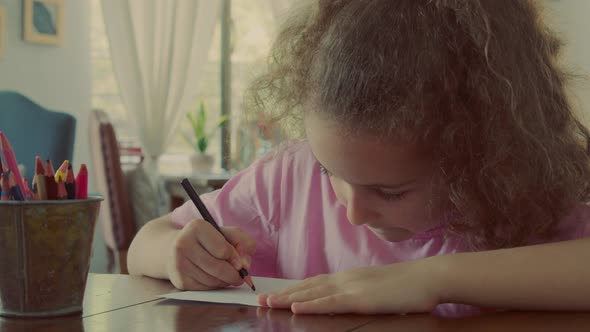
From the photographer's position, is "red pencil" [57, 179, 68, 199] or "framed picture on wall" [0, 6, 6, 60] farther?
"framed picture on wall" [0, 6, 6, 60]

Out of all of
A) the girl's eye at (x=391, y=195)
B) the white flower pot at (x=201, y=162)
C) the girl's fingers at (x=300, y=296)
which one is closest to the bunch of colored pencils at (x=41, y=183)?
the girl's fingers at (x=300, y=296)

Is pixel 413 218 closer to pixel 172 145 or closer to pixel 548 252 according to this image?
pixel 548 252

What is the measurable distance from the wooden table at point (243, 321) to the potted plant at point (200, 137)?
372 centimetres

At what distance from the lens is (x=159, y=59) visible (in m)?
5.14

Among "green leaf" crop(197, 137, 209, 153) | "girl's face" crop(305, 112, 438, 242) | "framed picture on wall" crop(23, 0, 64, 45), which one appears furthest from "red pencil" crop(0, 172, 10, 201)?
"green leaf" crop(197, 137, 209, 153)

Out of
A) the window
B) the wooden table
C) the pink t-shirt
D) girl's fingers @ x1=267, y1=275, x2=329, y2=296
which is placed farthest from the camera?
the window

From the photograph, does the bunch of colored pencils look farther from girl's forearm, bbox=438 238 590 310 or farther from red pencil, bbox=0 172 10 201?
girl's forearm, bbox=438 238 590 310

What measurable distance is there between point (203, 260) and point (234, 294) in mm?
66

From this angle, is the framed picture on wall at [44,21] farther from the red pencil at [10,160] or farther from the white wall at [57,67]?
the red pencil at [10,160]

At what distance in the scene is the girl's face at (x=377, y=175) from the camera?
961 millimetres

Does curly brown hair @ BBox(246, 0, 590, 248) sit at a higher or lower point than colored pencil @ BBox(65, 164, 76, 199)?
higher

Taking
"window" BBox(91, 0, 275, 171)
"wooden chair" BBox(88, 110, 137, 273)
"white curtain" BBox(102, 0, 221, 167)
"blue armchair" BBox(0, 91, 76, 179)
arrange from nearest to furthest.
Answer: "blue armchair" BBox(0, 91, 76, 179)
"wooden chair" BBox(88, 110, 137, 273)
"white curtain" BBox(102, 0, 221, 167)
"window" BBox(91, 0, 275, 171)

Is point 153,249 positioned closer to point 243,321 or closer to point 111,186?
point 243,321

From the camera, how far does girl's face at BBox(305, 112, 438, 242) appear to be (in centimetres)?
96
